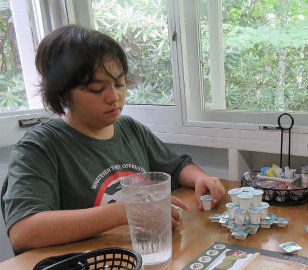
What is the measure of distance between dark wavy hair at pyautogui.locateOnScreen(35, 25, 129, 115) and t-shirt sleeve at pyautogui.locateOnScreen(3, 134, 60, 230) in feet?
0.60

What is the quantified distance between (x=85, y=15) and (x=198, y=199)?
1.22 meters

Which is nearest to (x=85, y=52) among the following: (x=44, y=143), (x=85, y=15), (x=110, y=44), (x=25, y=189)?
(x=110, y=44)

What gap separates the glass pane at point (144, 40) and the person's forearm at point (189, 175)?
452 millimetres

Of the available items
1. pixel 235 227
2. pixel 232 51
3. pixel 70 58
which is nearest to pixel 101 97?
pixel 70 58

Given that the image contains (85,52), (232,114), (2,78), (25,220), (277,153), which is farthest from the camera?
(2,78)

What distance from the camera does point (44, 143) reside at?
1.06 meters

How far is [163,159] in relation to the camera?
4.39 feet

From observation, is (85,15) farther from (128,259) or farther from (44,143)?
(128,259)

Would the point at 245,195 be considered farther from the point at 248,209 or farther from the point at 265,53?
the point at 265,53

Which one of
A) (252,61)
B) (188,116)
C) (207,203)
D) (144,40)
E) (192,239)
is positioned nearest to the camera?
(192,239)

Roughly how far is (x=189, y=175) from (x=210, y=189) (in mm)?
144

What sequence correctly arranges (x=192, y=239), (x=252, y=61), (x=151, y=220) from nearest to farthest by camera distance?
(x=151, y=220)
(x=192, y=239)
(x=252, y=61)

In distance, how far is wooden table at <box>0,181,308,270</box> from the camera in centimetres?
81

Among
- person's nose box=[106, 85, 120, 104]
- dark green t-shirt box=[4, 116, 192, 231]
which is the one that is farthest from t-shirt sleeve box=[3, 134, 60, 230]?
person's nose box=[106, 85, 120, 104]
